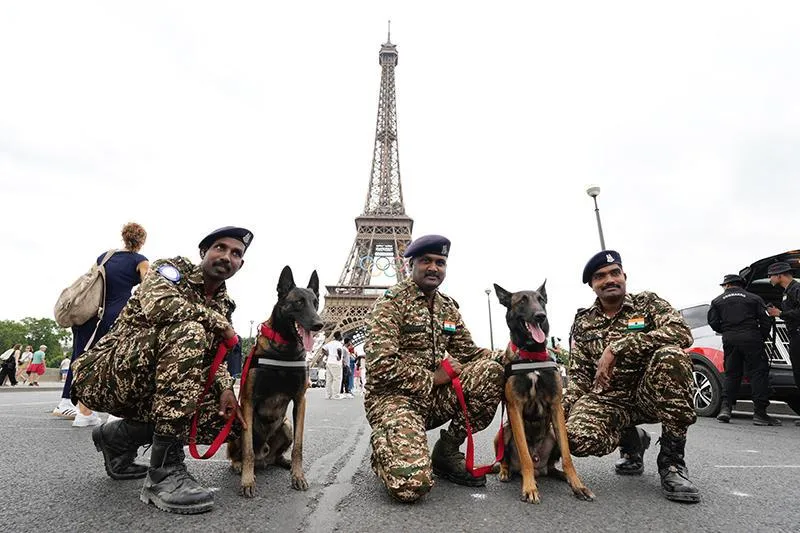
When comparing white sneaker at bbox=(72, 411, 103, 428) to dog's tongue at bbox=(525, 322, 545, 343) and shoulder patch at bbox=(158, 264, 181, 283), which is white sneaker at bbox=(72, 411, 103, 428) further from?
dog's tongue at bbox=(525, 322, 545, 343)

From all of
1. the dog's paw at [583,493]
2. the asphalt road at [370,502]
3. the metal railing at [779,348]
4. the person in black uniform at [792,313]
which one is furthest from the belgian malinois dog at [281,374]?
the metal railing at [779,348]

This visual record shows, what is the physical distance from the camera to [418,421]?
296 centimetres

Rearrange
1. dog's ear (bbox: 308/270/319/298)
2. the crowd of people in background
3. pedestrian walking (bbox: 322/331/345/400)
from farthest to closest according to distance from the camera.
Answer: the crowd of people in background
pedestrian walking (bbox: 322/331/345/400)
dog's ear (bbox: 308/270/319/298)

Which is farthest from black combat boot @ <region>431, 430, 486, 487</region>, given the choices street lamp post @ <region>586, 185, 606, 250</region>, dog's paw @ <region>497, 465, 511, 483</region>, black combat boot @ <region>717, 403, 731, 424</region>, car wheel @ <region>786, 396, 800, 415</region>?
street lamp post @ <region>586, 185, 606, 250</region>

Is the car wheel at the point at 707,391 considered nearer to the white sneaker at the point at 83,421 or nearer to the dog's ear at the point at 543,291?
the dog's ear at the point at 543,291

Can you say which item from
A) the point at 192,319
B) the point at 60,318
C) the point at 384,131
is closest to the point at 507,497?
the point at 192,319

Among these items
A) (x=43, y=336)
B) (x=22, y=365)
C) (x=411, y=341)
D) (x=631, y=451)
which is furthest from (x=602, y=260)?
(x=43, y=336)

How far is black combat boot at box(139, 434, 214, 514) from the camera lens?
2.30 meters

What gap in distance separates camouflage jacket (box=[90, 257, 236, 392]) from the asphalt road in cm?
81

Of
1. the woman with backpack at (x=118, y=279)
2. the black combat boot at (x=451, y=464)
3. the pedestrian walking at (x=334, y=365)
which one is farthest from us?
the pedestrian walking at (x=334, y=365)

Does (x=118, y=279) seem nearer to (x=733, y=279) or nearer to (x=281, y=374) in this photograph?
(x=281, y=374)

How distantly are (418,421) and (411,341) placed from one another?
0.61 meters

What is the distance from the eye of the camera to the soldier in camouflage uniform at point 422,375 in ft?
9.26

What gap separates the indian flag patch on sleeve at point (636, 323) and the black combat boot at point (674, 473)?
72 cm
